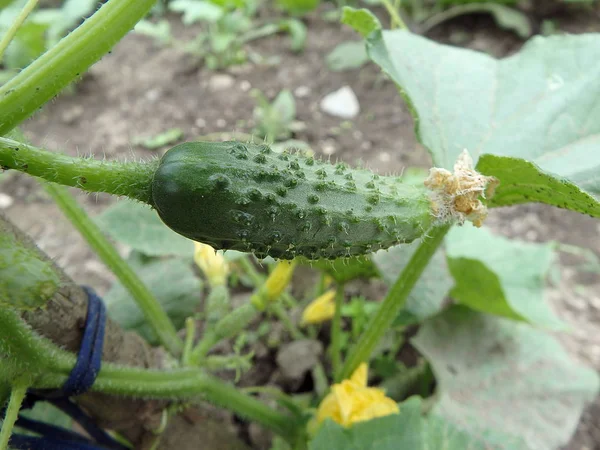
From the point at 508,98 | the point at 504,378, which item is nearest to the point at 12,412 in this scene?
the point at 508,98

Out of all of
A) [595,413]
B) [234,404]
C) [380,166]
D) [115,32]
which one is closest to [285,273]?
[234,404]

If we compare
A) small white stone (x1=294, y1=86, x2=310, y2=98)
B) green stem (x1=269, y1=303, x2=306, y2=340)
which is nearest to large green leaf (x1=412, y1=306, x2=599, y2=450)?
green stem (x1=269, y1=303, x2=306, y2=340)

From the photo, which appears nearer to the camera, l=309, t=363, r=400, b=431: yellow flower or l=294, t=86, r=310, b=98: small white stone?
l=309, t=363, r=400, b=431: yellow flower

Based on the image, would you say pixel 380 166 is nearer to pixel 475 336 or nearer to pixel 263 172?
pixel 475 336

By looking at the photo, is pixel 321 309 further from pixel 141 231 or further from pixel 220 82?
pixel 220 82

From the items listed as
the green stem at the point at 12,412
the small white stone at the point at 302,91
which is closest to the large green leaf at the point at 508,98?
the green stem at the point at 12,412

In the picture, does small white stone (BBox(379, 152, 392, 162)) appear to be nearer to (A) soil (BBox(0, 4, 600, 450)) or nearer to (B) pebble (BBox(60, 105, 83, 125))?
(A) soil (BBox(0, 4, 600, 450))
